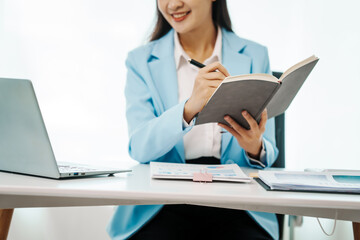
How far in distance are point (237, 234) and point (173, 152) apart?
0.36 metres

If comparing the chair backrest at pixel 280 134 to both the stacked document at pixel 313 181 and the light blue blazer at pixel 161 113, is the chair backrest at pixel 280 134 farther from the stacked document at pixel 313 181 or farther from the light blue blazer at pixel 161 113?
the stacked document at pixel 313 181

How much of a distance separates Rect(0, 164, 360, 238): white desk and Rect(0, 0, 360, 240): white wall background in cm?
122

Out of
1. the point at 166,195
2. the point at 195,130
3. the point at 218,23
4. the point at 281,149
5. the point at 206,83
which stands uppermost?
the point at 218,23

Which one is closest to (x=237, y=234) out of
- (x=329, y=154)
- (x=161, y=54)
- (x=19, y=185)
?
(x=19, y=185)

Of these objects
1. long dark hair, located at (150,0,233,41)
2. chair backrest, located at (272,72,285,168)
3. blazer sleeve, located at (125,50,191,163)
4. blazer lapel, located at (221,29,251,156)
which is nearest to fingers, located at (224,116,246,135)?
blazer sleeve, located at (125,50,191,163)

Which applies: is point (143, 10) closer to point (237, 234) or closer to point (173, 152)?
point (173, 152)

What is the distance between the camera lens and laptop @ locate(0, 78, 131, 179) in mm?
685

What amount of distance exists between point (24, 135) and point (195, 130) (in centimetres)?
65

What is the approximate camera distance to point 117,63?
6.59ft

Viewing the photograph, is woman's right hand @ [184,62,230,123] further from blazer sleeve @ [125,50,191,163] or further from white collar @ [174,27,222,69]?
white collar @ [174,27,222,69]

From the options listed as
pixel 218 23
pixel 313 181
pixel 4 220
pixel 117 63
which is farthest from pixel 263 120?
pixel 117 63

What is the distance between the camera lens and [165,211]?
101 cm

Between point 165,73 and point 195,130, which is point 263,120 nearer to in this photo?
point 195,130

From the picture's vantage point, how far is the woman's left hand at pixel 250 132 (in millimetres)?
1013
